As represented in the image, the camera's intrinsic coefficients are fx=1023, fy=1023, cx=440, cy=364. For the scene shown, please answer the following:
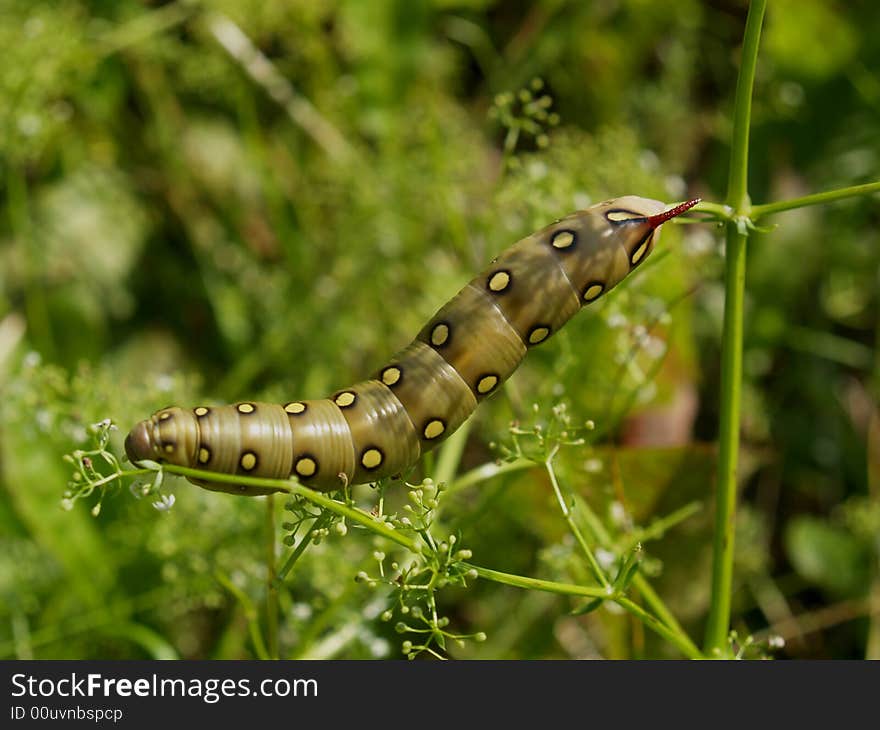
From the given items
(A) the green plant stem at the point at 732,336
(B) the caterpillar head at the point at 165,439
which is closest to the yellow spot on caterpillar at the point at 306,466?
(B) the caterpillar head at the point at 165,439

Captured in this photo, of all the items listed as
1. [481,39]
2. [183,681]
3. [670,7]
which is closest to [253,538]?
[183,681]

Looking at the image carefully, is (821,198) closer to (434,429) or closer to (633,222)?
(633,222)

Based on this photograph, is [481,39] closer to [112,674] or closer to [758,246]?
[758,246]

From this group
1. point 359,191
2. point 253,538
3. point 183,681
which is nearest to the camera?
point 183,681

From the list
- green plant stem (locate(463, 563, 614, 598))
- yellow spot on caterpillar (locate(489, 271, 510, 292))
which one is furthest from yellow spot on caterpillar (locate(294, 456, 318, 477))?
yellow spot on caterpillar (locate(489, 271, 510, 292))

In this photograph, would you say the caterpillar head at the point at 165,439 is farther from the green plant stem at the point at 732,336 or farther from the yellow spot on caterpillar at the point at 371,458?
the green plant stem at the point at 732,336

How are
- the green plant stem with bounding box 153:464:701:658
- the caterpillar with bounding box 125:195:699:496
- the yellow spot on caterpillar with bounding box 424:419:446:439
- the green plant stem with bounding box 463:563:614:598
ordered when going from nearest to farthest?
the green plant stem with bounding box 153:464:701:658 → the green plant stem with bounding box 463:563:614:598 → the caterpillar with bounding box 125:195:699:496 → the yellow spot on caterpillar with bounding box 424:419:446:439

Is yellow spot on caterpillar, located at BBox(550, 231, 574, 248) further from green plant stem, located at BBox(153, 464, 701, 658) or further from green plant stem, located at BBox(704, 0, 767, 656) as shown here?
green plant stem, located at BBox(153, 464, 701, 658)
